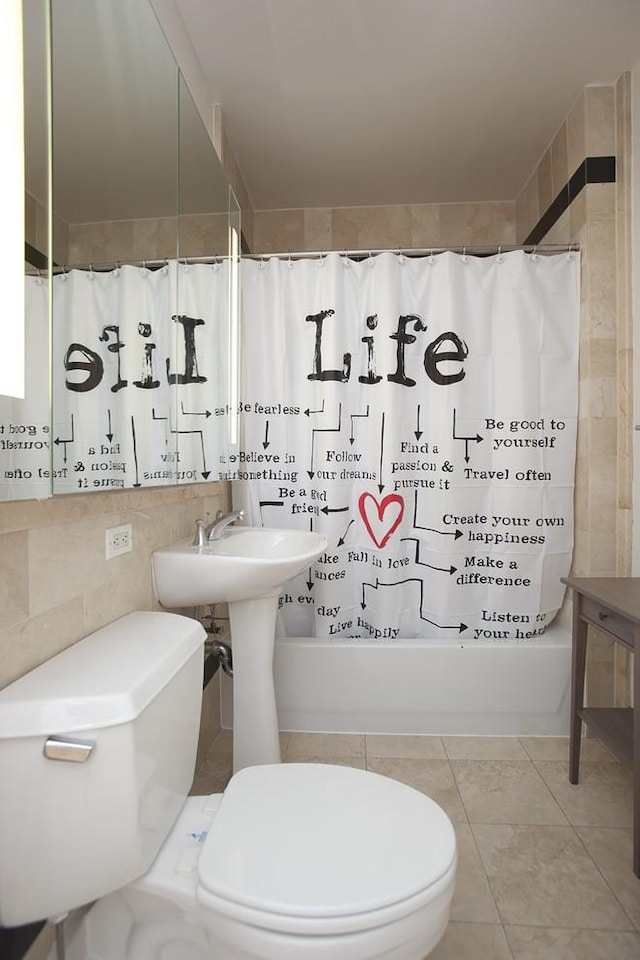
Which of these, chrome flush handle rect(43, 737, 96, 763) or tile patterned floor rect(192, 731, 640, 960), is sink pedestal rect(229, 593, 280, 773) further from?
chrome flush handle rect(43, 737, 96, 763)

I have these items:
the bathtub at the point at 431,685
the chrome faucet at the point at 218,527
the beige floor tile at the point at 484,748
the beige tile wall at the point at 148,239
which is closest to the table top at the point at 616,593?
the bathtub at the point at 431,685

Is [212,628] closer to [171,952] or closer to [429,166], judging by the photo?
[171,952]

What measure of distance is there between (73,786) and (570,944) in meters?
1.18

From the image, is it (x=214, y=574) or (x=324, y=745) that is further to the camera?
(x=324, y=745)

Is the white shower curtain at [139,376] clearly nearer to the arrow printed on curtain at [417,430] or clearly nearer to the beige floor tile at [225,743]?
the arrow printed on curtain at [417,430]

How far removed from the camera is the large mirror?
32.8 inches

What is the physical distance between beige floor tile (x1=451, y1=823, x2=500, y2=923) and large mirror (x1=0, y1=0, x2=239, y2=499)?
132 cm

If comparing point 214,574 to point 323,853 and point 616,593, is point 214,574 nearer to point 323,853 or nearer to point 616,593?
point 323,853

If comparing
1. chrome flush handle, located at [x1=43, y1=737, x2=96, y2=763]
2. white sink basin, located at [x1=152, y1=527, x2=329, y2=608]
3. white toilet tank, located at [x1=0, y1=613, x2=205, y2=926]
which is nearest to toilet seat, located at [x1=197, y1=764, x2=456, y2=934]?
white toilet tank, located at [x1=0, y1=613, x2=205, y2=926]

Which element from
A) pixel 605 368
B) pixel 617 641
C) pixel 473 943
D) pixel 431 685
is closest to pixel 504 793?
pixel 431 685

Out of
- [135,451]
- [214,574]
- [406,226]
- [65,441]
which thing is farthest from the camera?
[406,226]

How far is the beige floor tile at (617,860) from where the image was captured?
1.23 metres

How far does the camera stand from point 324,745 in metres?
1.88

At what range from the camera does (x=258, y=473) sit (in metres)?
2.03
